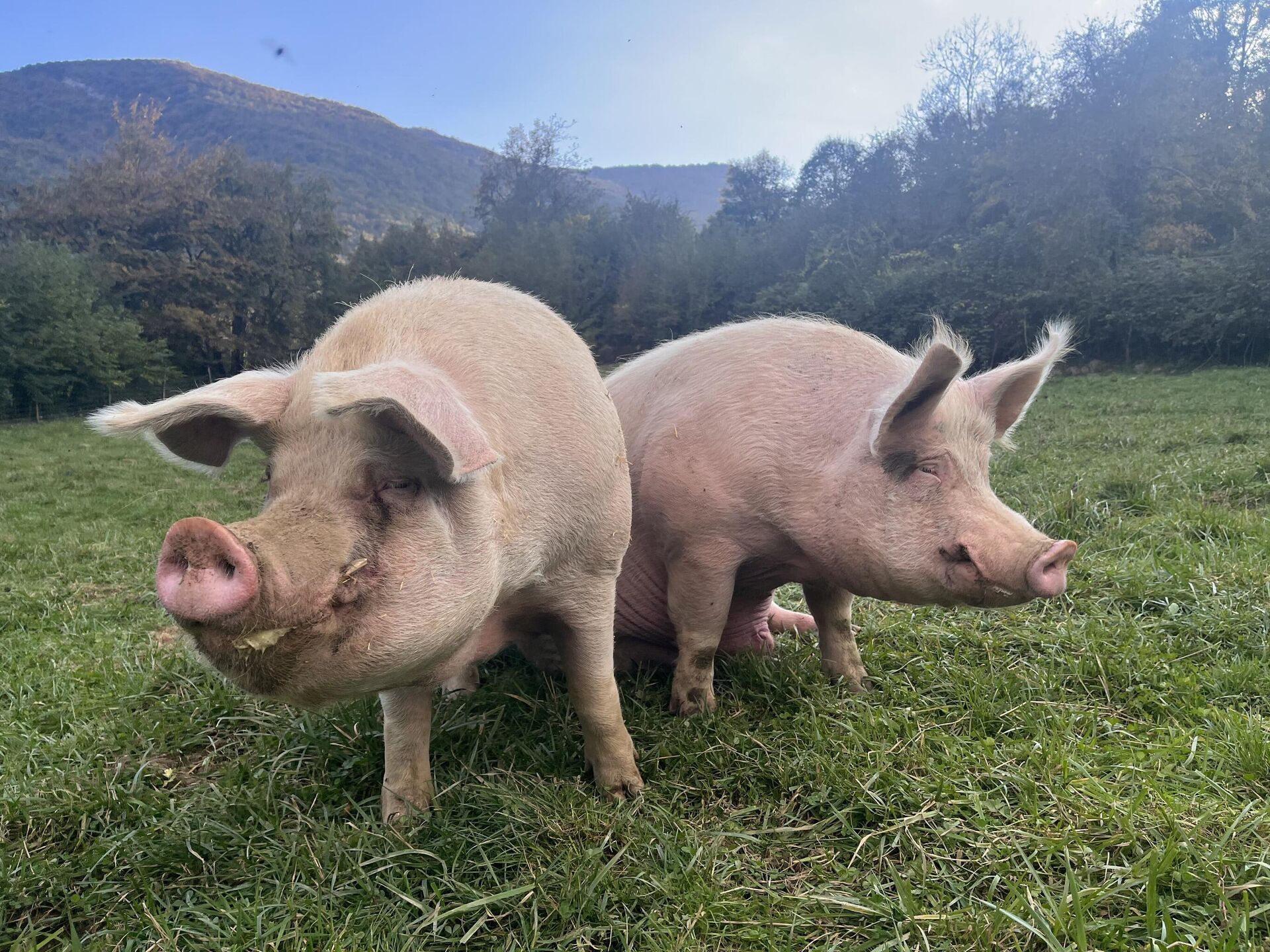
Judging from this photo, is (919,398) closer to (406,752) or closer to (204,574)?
(406,752)

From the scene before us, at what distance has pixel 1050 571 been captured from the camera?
8.05 ft

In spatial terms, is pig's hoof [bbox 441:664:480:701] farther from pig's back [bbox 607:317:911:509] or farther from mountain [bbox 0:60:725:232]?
mountain [bbox 0:60:725:232]

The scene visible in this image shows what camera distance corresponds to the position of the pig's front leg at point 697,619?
3023 mm

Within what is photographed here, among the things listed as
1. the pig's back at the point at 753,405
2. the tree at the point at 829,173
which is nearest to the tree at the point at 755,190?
the tree at the point at 829,173

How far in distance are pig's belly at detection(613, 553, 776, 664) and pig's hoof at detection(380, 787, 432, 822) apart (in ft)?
3.17

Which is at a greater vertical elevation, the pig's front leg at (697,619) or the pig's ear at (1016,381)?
the pig's ear at (1016,381)

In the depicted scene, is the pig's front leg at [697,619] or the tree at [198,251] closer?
the pig's front leg at [697,619]

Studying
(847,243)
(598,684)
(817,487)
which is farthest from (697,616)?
(847,243)

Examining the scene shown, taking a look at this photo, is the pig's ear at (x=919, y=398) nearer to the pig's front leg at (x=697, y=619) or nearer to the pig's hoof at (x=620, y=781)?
the pig's front leg at (x=697, y=619)

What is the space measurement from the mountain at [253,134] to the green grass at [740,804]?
123 feet

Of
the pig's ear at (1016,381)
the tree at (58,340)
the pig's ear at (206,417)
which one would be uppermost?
the pig's ear at (1016,381)

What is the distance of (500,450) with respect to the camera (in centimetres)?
222

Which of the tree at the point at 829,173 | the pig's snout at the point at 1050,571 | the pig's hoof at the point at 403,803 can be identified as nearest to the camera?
the pig's snout at the point at 1050,571

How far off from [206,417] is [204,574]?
77cm
